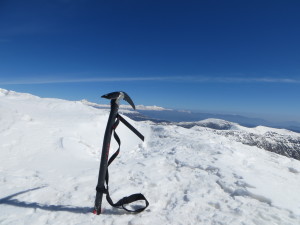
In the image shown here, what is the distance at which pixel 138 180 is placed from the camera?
7.09 meters

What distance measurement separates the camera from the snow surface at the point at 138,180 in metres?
4.84

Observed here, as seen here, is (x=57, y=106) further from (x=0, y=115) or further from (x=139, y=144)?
(x=139, y=144)

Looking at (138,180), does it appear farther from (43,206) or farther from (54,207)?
(43,206)

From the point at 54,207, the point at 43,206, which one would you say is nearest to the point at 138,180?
the point at 54,207

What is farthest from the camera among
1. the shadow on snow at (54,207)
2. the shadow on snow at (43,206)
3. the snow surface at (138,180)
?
the shadow on snow at (43,206)

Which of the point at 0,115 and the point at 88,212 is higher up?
the point at 0,115

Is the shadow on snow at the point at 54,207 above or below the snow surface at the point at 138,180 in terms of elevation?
below

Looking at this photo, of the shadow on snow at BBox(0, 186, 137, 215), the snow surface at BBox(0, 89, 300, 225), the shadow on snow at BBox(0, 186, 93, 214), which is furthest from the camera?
the shadow on snow at BBox(0, 186, 93, 214)

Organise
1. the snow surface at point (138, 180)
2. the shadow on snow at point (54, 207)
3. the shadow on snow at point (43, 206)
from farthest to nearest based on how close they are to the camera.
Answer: the shadow on snow at point (43, 206) → the shadow on snow at point (54, 207) → the snow surface at point (138, 180)

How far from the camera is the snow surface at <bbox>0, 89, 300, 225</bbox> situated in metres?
4.84

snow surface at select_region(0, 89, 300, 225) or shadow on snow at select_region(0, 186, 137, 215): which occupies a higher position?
snow surface at select_region(0, 89, 300, 225)

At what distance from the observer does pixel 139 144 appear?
547 inches

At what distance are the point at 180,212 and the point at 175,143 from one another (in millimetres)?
7561

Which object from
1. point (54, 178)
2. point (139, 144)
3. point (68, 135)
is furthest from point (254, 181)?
point (68, 135)
